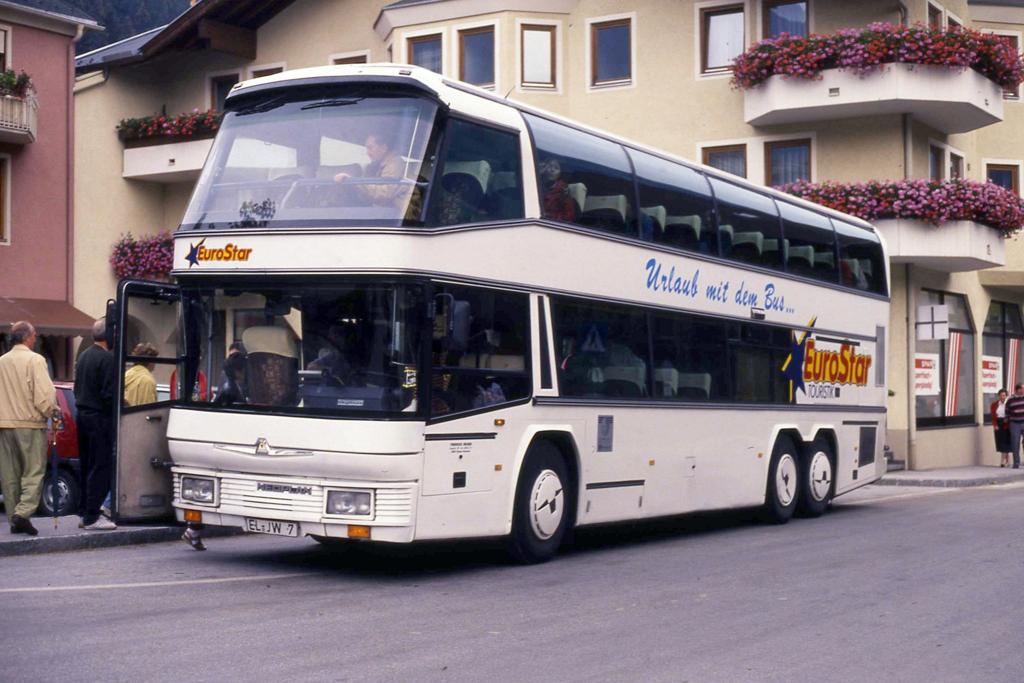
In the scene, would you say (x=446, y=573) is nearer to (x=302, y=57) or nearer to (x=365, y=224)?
(x=365, y=224)

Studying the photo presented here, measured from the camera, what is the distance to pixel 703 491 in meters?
15.8

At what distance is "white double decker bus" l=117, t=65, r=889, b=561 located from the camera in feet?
35.2

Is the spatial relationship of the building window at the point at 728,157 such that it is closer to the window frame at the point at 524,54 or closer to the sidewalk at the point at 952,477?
the window frame at the point at 524,54

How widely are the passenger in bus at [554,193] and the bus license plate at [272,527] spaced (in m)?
3.63

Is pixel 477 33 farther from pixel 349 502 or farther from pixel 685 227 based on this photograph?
pixel 349 502

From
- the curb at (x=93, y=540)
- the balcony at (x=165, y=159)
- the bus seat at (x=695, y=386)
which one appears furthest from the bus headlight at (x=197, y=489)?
the balcony at (x=165, y=159)

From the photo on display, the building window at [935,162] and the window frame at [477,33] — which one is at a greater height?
the window frame at [477,33]

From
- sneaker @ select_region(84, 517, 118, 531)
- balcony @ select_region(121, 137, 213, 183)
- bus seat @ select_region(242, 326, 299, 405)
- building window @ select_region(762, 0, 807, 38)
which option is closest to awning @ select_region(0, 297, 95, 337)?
balcony @ select_region(121, 137, 213, 183)

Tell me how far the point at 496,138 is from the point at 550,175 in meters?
0.95

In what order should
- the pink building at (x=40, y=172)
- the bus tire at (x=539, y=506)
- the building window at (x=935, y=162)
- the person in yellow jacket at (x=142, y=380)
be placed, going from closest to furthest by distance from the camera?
the bus tire at (x=539, y=506) < the person in yellow jacket at (x=142, y=380) < the building window at (x=935, y=162) < the pink building at (x=40, y=172)

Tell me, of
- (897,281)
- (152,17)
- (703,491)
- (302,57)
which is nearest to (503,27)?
(302,57)

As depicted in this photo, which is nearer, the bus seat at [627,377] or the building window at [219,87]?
the bus seat at [627,377]

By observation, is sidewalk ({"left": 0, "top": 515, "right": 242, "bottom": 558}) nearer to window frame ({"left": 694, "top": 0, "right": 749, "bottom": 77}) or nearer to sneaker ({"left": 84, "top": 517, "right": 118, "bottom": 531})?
sneaker ({"left": 84, "top": 517, "right": 118, "bottom": 531})

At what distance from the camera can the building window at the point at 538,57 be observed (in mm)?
31828
